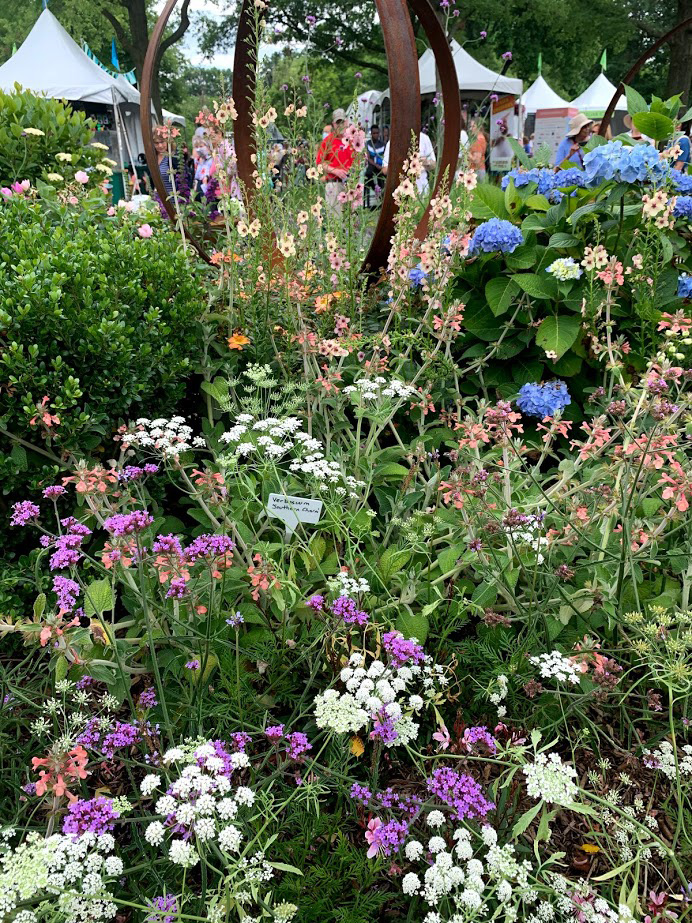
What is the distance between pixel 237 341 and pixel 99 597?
4.37 feet

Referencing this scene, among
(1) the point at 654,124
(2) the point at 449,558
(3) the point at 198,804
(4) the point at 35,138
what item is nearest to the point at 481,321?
(1) the point at 654,124

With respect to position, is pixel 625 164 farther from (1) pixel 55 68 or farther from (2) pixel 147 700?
(1) pixel 55 68

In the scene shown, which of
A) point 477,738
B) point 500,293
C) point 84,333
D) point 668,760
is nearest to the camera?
point 477,738

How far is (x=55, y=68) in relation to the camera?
14266 mm

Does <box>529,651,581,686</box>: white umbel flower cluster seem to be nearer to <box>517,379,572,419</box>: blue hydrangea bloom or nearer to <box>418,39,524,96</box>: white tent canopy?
<box>517,379,572,419</box>: blue hydrangea bloom

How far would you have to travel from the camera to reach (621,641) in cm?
179

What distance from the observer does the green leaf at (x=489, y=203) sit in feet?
10.7

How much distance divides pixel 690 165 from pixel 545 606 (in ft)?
9.58

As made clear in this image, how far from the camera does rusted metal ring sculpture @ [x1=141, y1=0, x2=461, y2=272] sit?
2.68 metres

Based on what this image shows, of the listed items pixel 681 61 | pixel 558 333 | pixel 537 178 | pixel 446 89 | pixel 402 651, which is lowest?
pixel 402 651

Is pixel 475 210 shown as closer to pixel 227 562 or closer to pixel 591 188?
pixel 591 188

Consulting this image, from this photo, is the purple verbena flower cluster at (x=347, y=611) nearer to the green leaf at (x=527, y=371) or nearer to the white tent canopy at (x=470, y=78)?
the green leaf at (x=527, y=371)

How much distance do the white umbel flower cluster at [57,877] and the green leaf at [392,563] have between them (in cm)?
95

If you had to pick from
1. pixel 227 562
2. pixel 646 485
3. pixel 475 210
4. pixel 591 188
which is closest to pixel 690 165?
pixel 591 188
